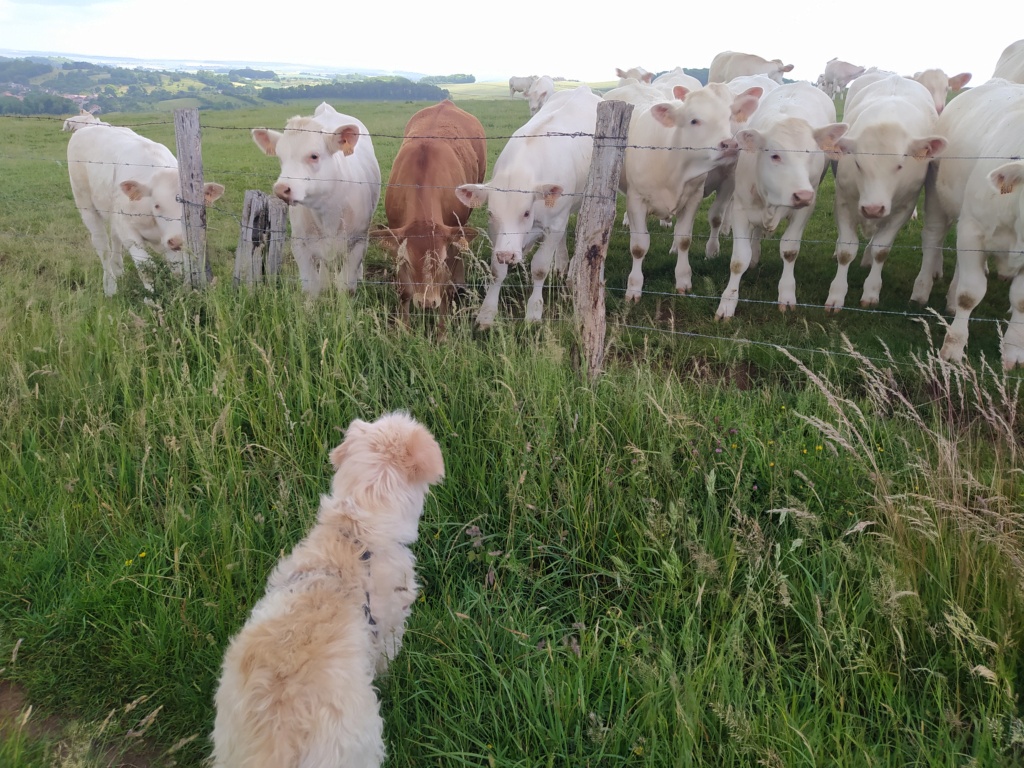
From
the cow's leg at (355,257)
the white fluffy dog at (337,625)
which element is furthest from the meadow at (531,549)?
the cow's leg at (355,257)

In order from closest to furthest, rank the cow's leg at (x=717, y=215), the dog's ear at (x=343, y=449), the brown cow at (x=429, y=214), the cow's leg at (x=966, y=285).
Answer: the dog's ear at (x=343, y=449) → the cow's leg at (x=966, y=285) → the brown cow at (x=429, y=214) → the cow's leg at (x=717, y=215)

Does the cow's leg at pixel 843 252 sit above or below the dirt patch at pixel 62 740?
above

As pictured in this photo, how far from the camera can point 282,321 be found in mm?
4660

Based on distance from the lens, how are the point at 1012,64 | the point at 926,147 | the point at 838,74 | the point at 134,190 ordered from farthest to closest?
the point at 838,74 → the point at 1012,64 → the point at 134,190 → the point at 926,147

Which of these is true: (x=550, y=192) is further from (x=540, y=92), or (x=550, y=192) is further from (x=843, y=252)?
(x=540, y=92)

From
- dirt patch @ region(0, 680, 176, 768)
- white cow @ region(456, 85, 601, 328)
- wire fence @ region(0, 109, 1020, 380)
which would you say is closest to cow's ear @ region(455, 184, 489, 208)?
white cow @ region(456, 85, 601, 328)

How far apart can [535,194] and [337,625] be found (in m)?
5.10

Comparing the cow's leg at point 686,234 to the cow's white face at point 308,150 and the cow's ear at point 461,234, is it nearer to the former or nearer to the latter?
the cow's ear at point 461,234

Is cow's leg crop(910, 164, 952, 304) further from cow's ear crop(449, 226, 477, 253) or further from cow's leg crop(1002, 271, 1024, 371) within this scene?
cow's ear crop(449, 226, 477, 253)

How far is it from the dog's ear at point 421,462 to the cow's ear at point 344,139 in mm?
4410

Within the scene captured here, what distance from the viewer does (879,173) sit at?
21.0 feet

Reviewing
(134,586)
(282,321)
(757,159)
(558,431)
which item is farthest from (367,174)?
(134,586)

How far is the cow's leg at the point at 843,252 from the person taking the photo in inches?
270

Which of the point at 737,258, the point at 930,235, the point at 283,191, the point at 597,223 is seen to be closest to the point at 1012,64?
the point at 930,235
